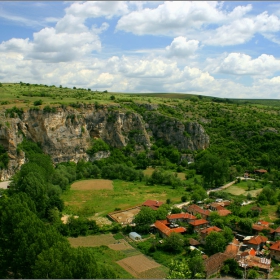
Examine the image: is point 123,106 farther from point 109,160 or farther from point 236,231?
point 236,231

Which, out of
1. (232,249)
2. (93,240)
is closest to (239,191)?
(232,249)

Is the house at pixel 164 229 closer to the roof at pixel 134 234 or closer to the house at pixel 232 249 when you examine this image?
the roof at pixel 134 234

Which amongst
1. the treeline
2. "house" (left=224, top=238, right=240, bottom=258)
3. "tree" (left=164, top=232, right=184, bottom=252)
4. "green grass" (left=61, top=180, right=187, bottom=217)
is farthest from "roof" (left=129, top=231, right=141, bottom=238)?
"house" (left=224, top=238, right=240, bottom=258)

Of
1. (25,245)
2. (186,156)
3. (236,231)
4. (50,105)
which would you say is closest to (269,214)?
(236,231)

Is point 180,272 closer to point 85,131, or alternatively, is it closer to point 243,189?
point 243,189

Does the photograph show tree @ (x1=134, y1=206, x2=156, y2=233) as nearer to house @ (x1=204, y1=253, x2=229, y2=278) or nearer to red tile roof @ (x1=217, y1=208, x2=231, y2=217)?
red tile roof @ (x1=217, y1=208, x2=231, y2=217)
